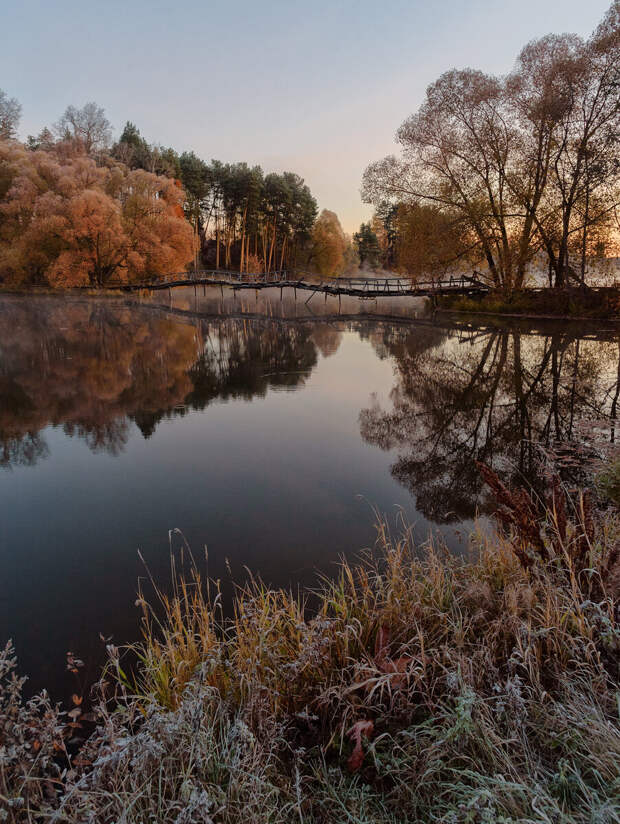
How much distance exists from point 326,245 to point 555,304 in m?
50.1

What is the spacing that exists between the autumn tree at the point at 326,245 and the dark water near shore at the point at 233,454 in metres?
58.6

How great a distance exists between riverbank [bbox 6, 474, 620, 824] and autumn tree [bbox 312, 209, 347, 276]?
240 feet

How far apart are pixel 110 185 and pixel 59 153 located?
8.05 meters

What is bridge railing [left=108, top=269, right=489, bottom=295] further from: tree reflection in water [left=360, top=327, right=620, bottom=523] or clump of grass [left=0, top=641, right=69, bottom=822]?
clump of grass [left=0, top=641, right=69, bottom=822]

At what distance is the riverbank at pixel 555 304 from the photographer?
2477 centimetres

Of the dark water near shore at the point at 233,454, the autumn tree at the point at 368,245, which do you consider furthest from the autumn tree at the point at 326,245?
the dark water near shore at the point at 233,454

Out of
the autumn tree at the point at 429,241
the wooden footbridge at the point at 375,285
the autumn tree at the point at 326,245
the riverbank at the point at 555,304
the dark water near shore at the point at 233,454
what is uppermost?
the autumn tree at the point at 326,245

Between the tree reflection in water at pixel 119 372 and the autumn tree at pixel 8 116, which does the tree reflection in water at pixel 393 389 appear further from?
the autumn tree at pixel 8 116

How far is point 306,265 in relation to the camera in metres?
74.4

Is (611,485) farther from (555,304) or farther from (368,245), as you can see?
(368,245)

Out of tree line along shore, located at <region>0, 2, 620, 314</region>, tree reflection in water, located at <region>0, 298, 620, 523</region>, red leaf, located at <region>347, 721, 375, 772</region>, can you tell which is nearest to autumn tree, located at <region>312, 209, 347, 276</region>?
tree line along shore, located at <region>0, 2, 620, 314</region>

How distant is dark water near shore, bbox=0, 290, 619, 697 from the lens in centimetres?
445

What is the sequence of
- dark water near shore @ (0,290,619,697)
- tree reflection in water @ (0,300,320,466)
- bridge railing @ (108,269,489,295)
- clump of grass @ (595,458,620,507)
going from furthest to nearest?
bridge railing @ (108,269,489,295), tree reflection in water @ (0,300,320,466), clump of grass @ (595,458,620,507), dark water near shore @ (0,290,619,697)

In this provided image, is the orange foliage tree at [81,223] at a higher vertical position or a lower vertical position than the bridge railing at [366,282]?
higher
